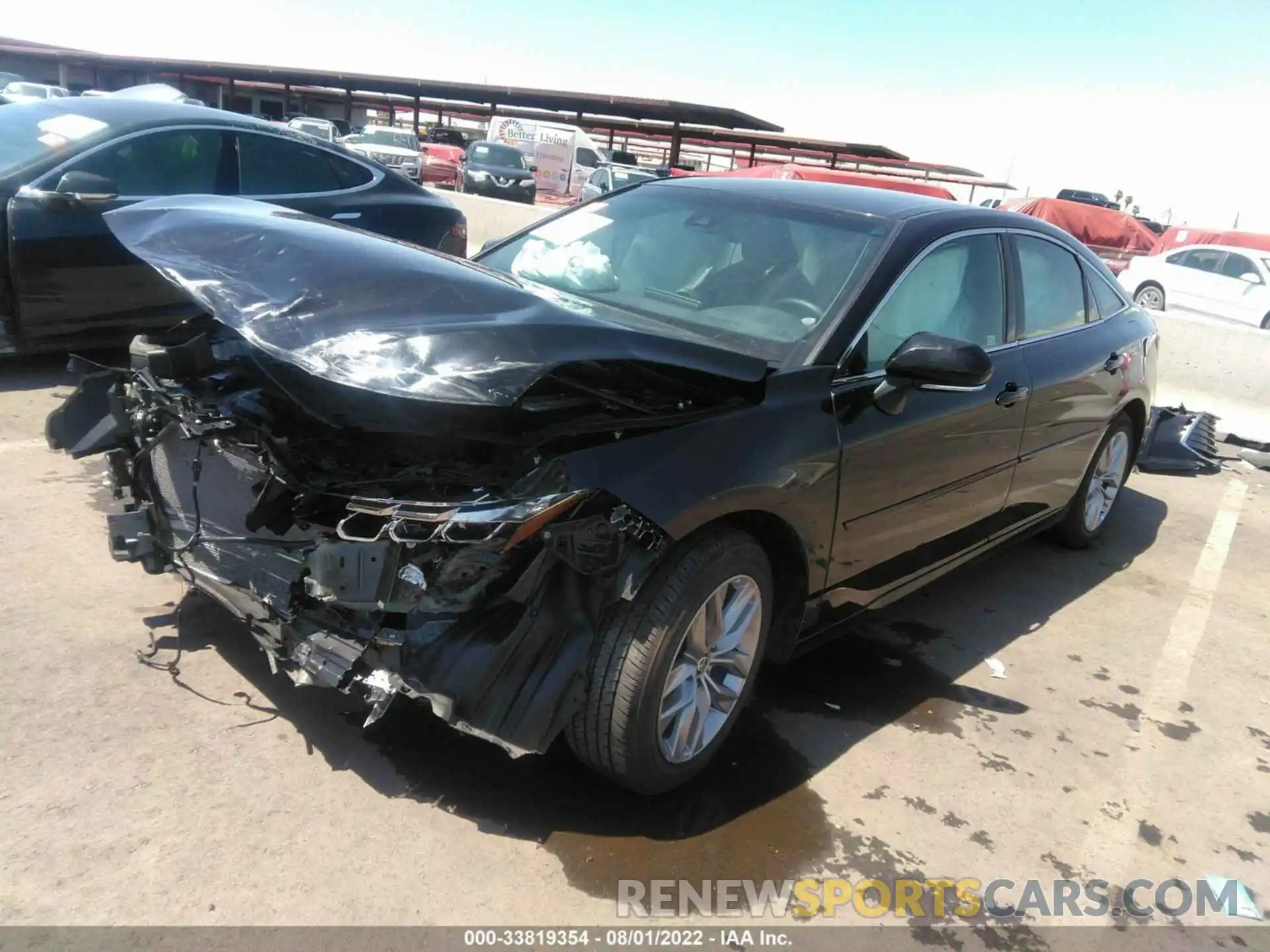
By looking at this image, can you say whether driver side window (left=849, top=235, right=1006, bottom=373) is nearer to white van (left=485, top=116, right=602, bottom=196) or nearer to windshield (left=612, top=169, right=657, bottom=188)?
windshield (left=612, top=169, right=657, bottom=188)

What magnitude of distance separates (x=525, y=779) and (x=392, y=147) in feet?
86.3

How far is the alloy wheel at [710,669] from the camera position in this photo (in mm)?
2701

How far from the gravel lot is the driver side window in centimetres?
130

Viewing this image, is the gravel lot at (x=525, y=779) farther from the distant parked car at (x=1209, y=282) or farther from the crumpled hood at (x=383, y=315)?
the distant parked car at (x=1209, y=282)

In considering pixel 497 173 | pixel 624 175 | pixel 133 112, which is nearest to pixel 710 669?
pixel 133 112

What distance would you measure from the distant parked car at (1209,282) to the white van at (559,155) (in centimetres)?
1598

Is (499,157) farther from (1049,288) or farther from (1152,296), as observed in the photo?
(1049,288)

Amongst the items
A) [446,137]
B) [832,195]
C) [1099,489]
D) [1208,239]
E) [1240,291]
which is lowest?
[1099,489]

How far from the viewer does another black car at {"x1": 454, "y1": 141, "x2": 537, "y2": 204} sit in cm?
2375

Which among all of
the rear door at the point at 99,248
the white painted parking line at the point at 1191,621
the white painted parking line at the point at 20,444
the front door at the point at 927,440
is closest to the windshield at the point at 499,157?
the rear door at the point at 99,248

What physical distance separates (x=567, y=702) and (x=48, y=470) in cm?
345

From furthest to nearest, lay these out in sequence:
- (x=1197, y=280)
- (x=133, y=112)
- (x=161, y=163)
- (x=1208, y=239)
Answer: (x=1208, y=239), (x=1197, y=280), (x=133, y=112), (x=161, y=163)

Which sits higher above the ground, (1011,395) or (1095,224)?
(1095,224)

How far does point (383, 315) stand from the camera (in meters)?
2.45
